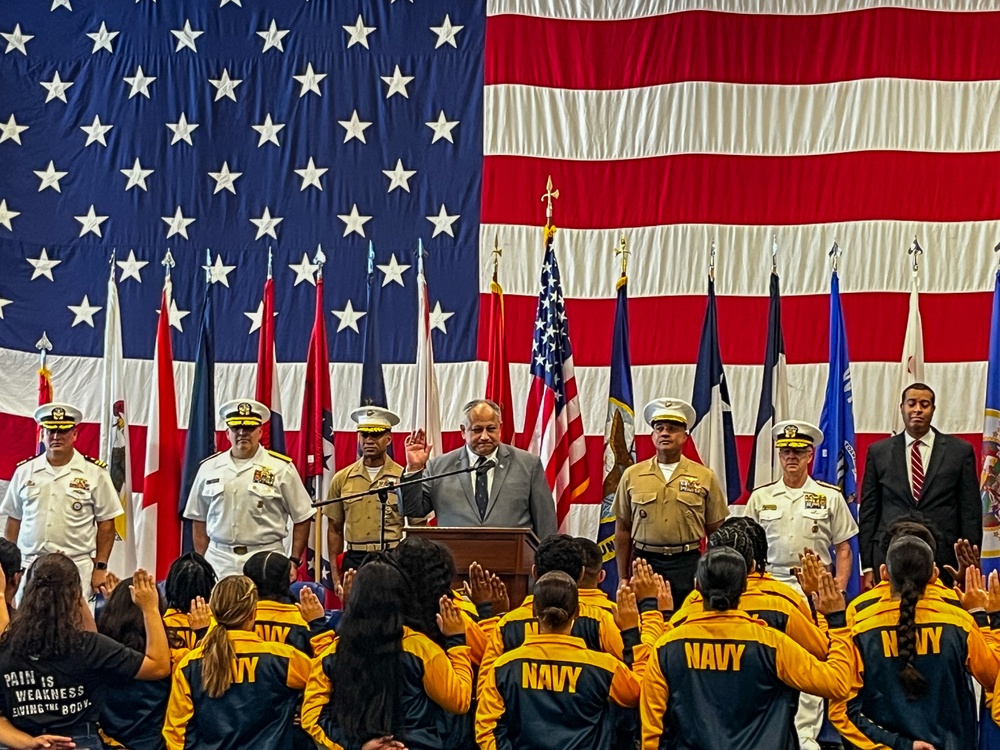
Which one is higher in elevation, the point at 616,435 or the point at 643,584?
the point at 616,435

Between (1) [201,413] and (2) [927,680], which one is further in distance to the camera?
(1) [201,413]

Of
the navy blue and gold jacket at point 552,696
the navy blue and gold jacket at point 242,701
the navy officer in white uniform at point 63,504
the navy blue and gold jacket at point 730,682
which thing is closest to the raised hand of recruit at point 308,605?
the navy blue and gold jacket at point 242,701

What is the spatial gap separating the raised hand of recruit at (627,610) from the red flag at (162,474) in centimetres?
483

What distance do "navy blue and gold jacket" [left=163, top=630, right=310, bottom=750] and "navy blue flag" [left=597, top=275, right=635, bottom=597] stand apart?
4032mm

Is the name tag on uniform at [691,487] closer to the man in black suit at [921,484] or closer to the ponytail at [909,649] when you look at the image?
the man in black suit at [921,484]

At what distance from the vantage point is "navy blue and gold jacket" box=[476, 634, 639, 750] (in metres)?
5.11

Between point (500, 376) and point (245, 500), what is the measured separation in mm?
2233

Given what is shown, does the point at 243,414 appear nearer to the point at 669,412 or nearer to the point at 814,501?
the point at 669,412

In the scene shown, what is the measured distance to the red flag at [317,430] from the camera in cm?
992

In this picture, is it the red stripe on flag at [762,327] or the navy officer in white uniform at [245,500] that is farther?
the red stripe on flag at [762,327]

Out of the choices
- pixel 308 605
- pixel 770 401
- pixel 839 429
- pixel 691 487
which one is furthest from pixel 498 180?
pixel 308 605

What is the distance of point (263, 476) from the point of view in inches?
339

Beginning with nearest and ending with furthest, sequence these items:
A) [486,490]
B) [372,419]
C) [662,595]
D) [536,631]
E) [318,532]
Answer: [536,631], [662,595], [486,490], [372,419], [318,532]

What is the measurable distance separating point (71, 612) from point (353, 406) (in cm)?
611
